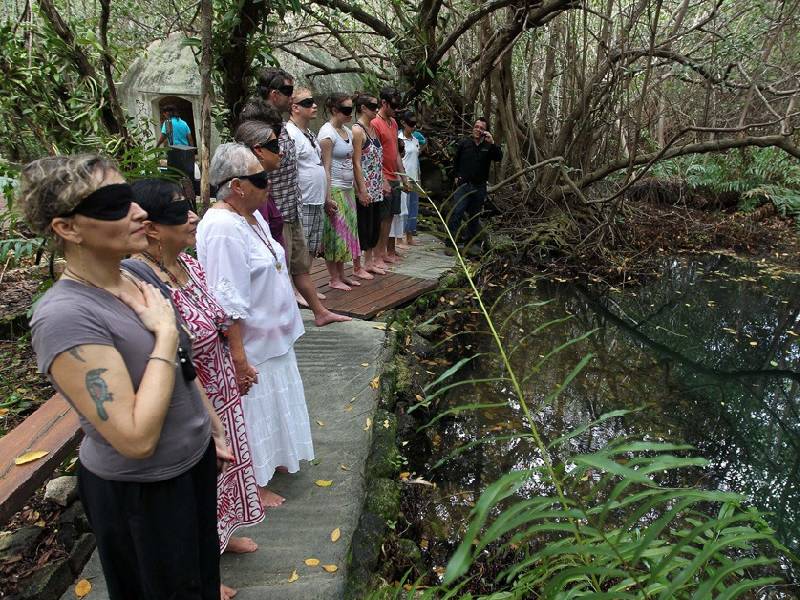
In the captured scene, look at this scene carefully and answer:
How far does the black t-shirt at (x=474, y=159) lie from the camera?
650 cm

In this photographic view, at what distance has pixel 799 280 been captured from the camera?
7.43m

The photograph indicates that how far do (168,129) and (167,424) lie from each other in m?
6.21

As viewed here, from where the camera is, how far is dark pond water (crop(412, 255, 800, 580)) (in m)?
3.79

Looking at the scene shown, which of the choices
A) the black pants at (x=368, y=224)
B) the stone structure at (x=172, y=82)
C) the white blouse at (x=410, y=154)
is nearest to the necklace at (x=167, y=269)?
the black pants at (x=368, y=224)

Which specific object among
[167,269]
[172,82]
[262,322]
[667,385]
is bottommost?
[667,385]

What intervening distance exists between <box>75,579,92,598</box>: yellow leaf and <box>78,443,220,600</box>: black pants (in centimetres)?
67

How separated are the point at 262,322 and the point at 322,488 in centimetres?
87

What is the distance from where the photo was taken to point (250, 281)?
2314 millimetres

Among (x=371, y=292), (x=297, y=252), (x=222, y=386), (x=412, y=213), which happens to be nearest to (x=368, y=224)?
(x=371, y=292)

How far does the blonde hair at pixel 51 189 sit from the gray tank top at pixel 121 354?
0.15 meters

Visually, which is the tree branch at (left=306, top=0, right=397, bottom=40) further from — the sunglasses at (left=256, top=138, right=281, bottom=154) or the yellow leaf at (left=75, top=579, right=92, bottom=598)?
the yellow leaf at (left=75, top=579, right=92, bottom=598)

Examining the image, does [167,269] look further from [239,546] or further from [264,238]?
[239,546]

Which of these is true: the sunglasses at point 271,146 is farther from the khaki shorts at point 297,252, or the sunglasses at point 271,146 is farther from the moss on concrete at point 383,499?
the moss on concrete at point 383,499

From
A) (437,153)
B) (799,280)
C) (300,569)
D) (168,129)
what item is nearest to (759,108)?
(799,280)
